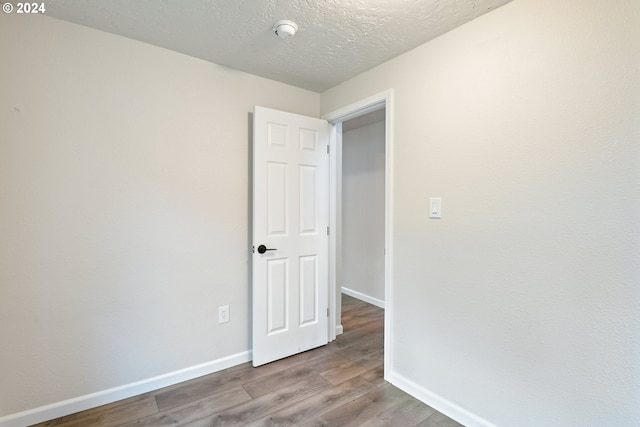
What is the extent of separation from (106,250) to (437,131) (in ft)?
7.37

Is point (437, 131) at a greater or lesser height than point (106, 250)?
greater

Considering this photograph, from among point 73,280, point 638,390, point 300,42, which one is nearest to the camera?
point 638,390

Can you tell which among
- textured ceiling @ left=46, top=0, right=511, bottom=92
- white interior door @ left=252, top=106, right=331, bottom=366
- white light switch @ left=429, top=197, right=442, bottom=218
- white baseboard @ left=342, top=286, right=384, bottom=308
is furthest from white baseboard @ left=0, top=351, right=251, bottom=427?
A: textured ceiling @ left=46, top=0, right=511, bottom=92

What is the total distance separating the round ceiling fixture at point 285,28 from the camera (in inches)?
67.8

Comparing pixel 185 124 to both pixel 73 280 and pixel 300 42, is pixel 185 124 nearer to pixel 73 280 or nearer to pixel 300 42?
A: pixel 300 42

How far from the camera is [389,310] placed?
85.1 inches

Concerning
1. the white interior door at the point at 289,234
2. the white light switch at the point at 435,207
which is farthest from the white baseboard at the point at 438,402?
the white light switch at the point at 435,207

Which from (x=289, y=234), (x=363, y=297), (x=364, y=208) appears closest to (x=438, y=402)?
(x=289, y=234)

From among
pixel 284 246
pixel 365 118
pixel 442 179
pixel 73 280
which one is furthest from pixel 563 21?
pixel 73 280

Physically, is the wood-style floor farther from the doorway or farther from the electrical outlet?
the doorway

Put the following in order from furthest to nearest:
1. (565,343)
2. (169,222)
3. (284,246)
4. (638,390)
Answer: (284,246) < (169,222) < (565,343) < (638,390)

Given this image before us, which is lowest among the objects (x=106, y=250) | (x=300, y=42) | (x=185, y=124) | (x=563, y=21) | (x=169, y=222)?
(x=106, y=250)

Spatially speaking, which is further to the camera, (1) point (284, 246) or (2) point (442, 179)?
(1) point (284, 246)

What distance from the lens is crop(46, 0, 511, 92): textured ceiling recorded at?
1.60 m
